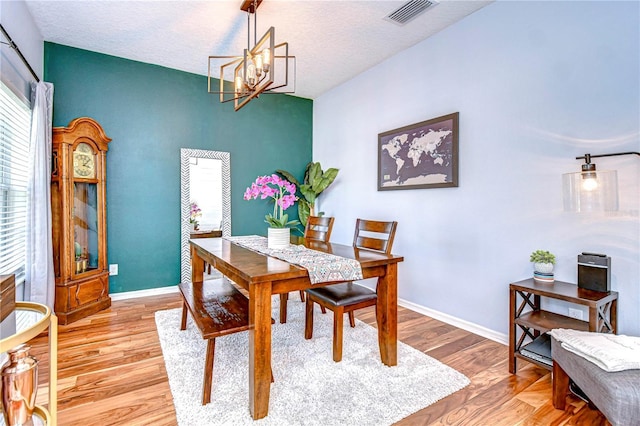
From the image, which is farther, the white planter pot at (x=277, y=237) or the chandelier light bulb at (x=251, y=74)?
the white planter pot at (x=277, y=237)

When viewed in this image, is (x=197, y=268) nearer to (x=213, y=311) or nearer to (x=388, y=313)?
(x=213, y=311)

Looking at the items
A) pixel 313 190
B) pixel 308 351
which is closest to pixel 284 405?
pixel 308 351

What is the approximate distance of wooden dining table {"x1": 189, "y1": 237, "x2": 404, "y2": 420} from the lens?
5.15 feet

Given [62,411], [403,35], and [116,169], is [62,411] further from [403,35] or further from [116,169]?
[403,35]

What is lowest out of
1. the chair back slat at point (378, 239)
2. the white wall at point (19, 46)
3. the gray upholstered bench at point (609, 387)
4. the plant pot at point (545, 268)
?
the gray upholstered bench at point (609, 387)

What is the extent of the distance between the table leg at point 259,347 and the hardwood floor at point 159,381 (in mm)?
437

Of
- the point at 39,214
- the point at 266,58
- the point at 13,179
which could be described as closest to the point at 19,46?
the point at 13,179

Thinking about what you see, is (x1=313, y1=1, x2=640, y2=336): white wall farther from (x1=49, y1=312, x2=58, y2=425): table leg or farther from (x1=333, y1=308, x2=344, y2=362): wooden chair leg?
(x1=49, y1=312, x2=58, y2=425): table leg

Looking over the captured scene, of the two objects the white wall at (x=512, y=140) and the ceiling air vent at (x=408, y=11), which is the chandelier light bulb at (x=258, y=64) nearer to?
the ceiling air vent at (x=408, y=11)

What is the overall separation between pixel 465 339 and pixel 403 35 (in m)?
2.80

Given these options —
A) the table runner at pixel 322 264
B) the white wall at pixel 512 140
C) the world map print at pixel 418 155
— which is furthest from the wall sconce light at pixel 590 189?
the table runner at pixel 322 264

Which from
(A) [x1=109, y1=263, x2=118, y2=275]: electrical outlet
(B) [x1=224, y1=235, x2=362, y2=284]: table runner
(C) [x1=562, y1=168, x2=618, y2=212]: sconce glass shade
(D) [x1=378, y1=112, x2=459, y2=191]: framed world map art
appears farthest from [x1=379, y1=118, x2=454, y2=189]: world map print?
(A) [x1=109, y1=263, x2=118, y2=275]: electrical outlet

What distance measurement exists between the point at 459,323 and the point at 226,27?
3.41 meters

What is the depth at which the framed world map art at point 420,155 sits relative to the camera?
2930 millimetres
